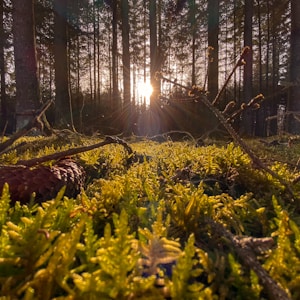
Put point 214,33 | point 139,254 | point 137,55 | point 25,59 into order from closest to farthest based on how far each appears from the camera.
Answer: point 139,254, point 25,59, point 214,33, point 137,55

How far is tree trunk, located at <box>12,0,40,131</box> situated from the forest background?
0.06ft

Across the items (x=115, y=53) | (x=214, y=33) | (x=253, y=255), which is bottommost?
(x=253, y=255)

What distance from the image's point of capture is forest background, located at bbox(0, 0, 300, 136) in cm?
640

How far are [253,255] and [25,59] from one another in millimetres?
6032

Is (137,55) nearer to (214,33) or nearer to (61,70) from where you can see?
(214,33)

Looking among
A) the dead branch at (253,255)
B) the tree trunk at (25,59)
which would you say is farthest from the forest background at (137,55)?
the dead branch at (253,255)

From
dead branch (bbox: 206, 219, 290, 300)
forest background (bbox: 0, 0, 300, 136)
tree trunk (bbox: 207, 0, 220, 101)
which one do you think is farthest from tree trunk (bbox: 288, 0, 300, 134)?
dead branch (bbox: 206, 219, 290, 300)

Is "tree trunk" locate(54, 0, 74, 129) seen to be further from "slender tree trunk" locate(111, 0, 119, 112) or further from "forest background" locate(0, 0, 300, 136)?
"slender tree trunk" locate(111, 0, 119, 112)

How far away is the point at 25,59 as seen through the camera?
557cm

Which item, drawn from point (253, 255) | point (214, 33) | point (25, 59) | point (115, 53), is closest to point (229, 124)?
point (253, 255)

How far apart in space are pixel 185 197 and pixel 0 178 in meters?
0.55

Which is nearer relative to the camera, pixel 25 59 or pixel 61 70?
pixel 25 59

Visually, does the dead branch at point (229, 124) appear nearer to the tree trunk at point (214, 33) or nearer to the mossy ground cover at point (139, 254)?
the mossy ground cover at point (139, 254)

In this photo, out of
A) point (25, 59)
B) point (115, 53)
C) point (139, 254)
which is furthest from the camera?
point (115, 53)
